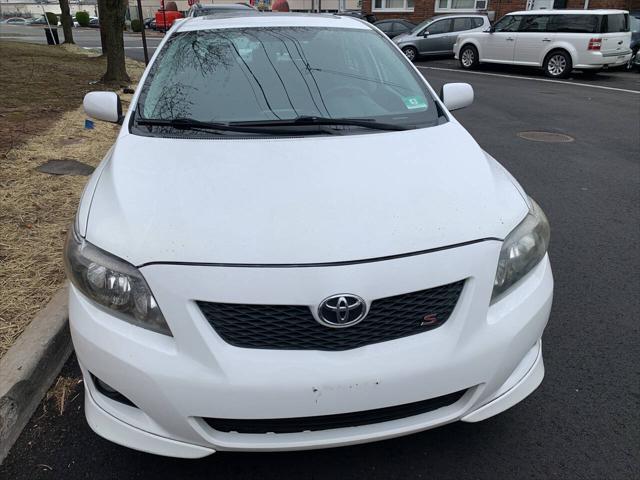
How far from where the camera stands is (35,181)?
5.01 meters

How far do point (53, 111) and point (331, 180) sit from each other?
24.8 feet

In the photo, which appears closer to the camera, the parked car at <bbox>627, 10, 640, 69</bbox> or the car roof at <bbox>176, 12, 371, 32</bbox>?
the car roof at <bbox>176, 12, 371, 32</bbox>

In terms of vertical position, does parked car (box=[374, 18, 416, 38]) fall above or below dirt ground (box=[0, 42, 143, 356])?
above

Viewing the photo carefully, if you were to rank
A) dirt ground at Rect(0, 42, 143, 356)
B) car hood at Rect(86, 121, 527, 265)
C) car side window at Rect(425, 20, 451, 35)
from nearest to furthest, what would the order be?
car hood at Rect(86, 121, 527, 265), dirt ground at Rect(0, 42, 143, 356), car side window at Rect(425, 20, 451, 35)

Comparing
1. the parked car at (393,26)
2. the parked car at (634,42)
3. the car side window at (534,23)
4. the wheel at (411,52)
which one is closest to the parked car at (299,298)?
the car side window at (534,23)

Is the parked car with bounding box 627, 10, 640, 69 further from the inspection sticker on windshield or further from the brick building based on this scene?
the inspection sticker on windshield

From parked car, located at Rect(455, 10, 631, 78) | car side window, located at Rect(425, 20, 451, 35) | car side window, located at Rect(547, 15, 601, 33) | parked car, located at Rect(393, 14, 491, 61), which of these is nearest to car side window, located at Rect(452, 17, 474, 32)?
parked car, located at Rect(393, 14, 491, 61)

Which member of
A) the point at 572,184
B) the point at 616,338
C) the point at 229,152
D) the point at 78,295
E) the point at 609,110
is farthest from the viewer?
the point at 609,110

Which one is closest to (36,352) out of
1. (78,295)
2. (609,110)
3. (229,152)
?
(78,295)

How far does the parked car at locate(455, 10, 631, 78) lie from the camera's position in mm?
13891

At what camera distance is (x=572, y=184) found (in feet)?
18.8

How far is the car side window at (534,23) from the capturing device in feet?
48.5

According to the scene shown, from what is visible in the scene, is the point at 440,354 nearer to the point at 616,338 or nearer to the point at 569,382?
the point at 569,382

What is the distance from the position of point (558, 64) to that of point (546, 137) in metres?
8.29
